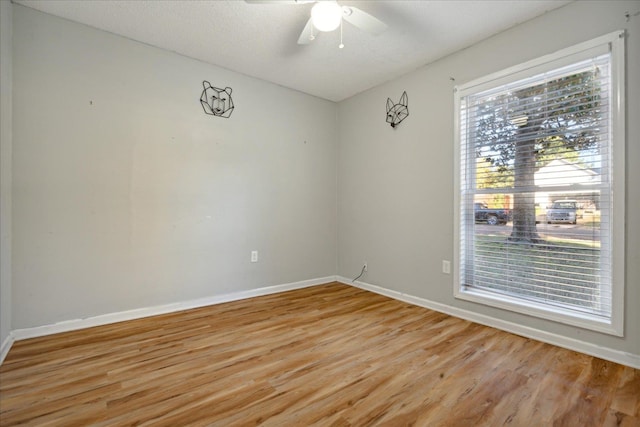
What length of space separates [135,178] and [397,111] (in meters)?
2.80

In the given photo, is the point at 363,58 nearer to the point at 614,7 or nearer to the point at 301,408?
the point at 614,7

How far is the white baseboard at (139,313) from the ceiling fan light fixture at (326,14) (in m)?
2.72

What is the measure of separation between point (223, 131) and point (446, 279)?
2.79 meters

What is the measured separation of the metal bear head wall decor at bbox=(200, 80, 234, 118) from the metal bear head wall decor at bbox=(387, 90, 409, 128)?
181 cm

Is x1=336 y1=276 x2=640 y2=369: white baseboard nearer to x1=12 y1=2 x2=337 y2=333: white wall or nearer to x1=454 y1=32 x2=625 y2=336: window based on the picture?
x1=454 y1=32 x2=625 y2=336: window

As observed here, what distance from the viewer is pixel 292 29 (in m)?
2.50

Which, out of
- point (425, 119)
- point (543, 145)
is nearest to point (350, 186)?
point (425, 119)

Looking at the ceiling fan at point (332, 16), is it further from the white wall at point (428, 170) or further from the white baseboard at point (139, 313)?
the white baseboard at point (139, 313)

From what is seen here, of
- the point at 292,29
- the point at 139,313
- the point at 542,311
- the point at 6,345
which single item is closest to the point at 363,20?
the point at 292,29

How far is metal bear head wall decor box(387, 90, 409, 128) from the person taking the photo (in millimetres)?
3275

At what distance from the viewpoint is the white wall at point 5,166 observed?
2012 mm

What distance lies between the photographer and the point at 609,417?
1438mm

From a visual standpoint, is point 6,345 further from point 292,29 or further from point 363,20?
point 363,20

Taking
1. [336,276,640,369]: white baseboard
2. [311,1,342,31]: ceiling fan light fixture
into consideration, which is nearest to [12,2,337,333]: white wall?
[336,276,640,369]: white baseboard
